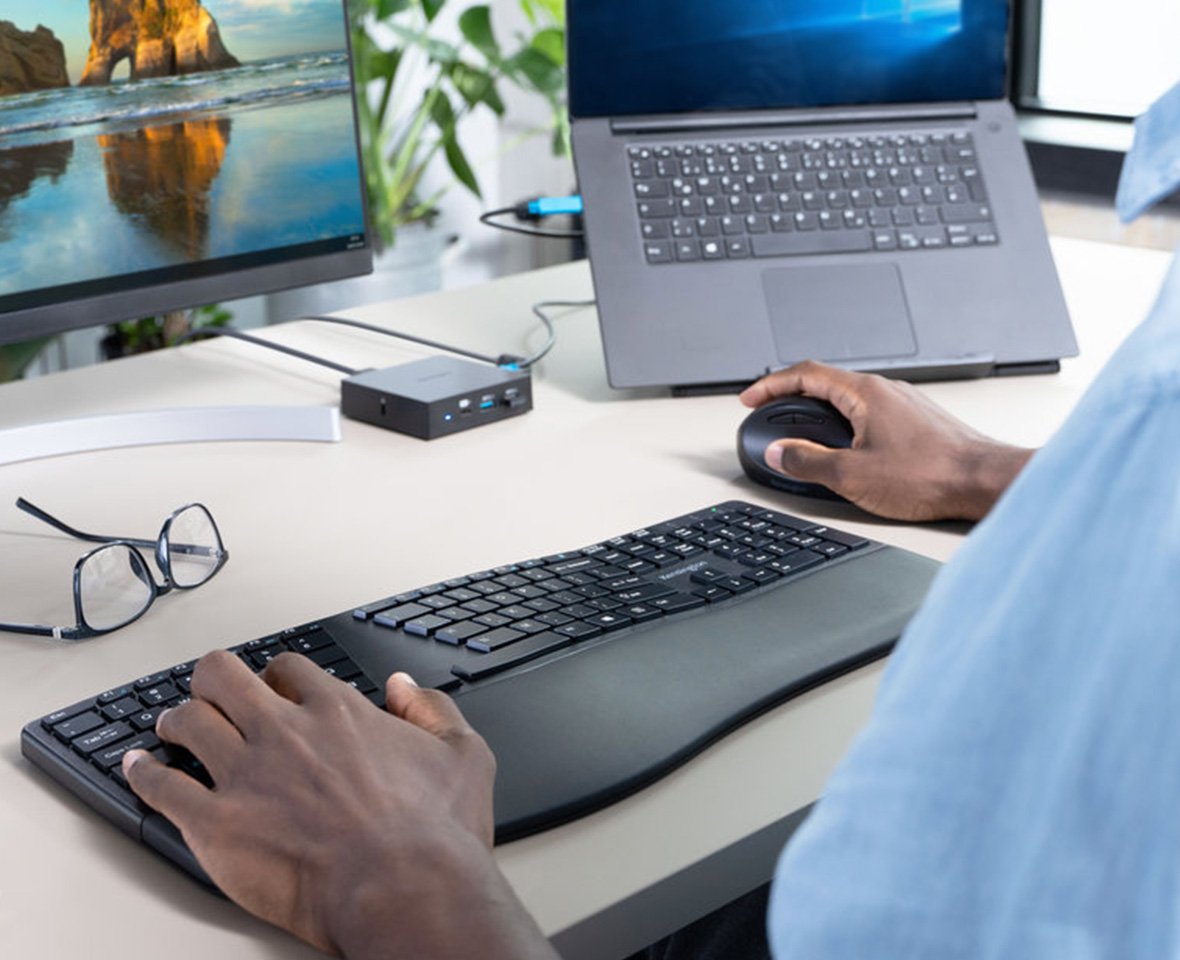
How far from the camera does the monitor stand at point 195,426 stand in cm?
111

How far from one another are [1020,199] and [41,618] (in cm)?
91

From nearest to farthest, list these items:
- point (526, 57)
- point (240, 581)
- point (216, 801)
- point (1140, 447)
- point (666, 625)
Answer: point (1140, 447), point (216, 801), point (666, 625), point (240, 581), point (526, 57)

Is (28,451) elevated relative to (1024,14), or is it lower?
lower

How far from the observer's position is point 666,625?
780 mm

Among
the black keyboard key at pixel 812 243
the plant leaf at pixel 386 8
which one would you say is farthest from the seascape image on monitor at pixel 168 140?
the plant leaf at pixel 386 8

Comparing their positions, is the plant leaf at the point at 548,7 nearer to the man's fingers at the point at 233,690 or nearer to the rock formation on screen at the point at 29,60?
the rock formation on screen at the point at 29,60

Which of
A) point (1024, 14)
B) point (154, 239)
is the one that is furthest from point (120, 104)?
point (1024, 14)

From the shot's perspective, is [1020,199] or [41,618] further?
[1020,199]

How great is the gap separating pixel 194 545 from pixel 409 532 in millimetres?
132

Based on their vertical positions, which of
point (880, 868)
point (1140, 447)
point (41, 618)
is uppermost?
point (1140, 447)

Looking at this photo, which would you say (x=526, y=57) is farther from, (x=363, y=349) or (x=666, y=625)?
(x=666, y=625)

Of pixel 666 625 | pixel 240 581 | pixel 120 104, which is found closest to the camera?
pixel 666 625

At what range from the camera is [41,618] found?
0.84m

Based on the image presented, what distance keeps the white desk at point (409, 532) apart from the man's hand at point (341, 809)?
0.02 meters
